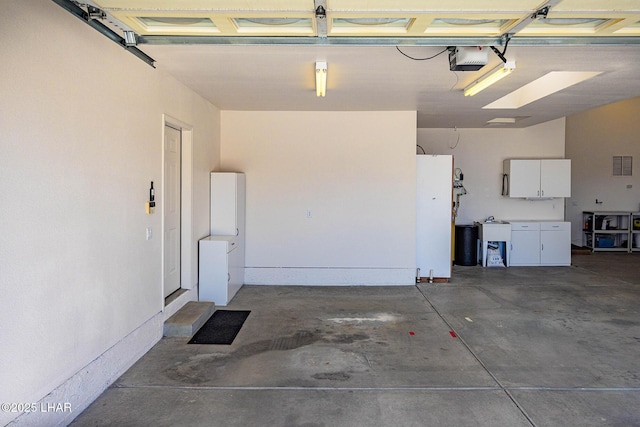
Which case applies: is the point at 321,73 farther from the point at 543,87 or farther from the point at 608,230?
the point at 608,230

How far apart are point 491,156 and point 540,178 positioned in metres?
1.05

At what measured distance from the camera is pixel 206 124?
6.13 m

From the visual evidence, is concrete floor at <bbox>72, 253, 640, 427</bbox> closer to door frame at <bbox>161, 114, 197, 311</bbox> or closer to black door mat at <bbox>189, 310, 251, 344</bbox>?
black door mat at <bbox>189, 310, 251, 344</bbox>

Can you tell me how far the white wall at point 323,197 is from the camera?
6.98 meters

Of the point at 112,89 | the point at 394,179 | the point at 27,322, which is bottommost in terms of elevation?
the point at 27,322

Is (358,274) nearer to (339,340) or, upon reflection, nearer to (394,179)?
(394,179)

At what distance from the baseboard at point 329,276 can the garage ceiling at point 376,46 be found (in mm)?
2602

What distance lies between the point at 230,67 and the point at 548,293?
5538 mm

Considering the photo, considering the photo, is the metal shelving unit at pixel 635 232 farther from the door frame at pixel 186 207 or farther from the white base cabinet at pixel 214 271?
the door frame at pixel 186 207

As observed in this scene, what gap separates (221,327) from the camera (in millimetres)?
4852

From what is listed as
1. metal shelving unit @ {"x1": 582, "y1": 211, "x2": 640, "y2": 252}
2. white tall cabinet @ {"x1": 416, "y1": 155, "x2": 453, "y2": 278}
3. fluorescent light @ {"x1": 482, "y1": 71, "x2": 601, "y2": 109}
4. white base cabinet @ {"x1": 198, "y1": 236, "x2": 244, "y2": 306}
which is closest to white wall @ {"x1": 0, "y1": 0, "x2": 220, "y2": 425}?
white base cabinet @ {"x1": 198, "y1": 236, "x2": 244, "y2": 306}

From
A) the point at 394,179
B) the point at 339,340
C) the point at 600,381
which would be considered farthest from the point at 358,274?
the point at 600,381

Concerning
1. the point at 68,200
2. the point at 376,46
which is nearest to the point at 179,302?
the point at 68,200

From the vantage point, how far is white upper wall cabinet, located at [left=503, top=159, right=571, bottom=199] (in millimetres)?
8664
